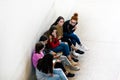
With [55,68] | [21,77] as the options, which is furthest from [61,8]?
[21,77]

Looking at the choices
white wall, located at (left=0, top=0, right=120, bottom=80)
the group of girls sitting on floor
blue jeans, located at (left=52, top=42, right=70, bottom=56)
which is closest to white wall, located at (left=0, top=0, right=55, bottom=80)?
white wall, located at (left=0, top=0, right=120, bottom=80)

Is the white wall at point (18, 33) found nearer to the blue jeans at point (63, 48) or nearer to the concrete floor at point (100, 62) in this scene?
the blue jeans at point (63, 48)

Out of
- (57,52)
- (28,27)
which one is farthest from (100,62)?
(28,27)

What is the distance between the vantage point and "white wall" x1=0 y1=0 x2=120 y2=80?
315 cm

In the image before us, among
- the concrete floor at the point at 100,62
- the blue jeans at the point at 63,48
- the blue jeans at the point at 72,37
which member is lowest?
the concrete floor at the point at 100,62

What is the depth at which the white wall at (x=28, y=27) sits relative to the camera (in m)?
3.15

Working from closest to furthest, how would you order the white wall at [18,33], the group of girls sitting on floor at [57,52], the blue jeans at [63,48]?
the white wall at [18,33]
the group of girls sitting on floor at [57,52]
the blue jeans at [63,48]

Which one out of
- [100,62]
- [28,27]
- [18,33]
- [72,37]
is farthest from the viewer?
[72,37]

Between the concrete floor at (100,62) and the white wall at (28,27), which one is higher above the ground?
the white wall at (28,27)

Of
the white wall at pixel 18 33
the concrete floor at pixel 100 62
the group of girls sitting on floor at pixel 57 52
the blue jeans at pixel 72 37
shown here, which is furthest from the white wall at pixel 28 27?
the blue jeans at pixel 72 37

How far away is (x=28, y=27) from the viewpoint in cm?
373

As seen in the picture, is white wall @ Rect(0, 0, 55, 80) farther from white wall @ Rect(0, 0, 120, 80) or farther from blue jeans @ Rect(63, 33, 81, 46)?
blue jeans @ Rect(63, 33, 81, 46)

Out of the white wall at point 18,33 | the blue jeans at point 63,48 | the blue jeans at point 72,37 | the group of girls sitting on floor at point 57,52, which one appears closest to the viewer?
the white wall at point 18,33

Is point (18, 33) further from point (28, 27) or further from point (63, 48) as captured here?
point (63, 48)
